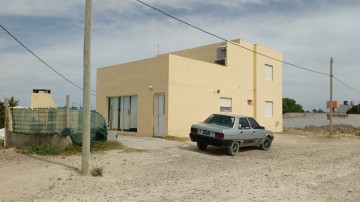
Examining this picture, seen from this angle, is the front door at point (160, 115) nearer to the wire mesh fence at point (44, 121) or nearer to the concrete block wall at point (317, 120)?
the wire mesh fence at point (44, 121)

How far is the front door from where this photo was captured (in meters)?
17.8

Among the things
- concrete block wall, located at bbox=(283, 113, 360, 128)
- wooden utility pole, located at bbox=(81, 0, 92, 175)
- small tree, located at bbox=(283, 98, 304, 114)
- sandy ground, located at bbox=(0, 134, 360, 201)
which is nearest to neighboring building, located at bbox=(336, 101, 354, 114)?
small tree, located at bbox=(283, 98, 304, 114)

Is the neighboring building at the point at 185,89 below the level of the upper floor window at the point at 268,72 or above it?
below

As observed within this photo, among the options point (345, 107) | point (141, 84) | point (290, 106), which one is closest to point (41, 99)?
point (141, 84)

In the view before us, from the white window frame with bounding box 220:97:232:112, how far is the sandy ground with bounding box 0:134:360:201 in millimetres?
7919

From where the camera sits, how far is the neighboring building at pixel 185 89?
1781 centimetres

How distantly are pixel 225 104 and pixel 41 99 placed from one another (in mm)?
14466

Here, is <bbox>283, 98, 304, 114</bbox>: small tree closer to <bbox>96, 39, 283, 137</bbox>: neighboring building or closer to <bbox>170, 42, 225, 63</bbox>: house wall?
<bbox>96, 39, 283, 137</bbox>: neighboring building

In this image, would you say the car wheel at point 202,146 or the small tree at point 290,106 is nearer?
the car wheel at point 202,146

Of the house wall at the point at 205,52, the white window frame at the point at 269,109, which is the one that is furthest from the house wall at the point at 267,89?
the house wall at the point at 205,52

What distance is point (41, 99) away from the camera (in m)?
26.1

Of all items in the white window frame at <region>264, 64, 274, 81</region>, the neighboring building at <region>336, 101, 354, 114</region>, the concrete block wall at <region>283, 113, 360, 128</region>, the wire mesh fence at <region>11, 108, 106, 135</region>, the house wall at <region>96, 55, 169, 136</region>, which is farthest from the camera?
the neighboring building at <region>336, 101, 354, 114</region>

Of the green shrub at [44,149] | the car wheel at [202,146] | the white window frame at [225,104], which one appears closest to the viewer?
the green shrub at [44,149]

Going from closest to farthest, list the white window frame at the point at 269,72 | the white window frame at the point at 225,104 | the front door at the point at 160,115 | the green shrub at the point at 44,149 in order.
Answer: the green shrub at the point at 44,149 → the front door at the point at 160,115 → the white window frame at the point at 225,104 → the white window frame at the point at 269,72
